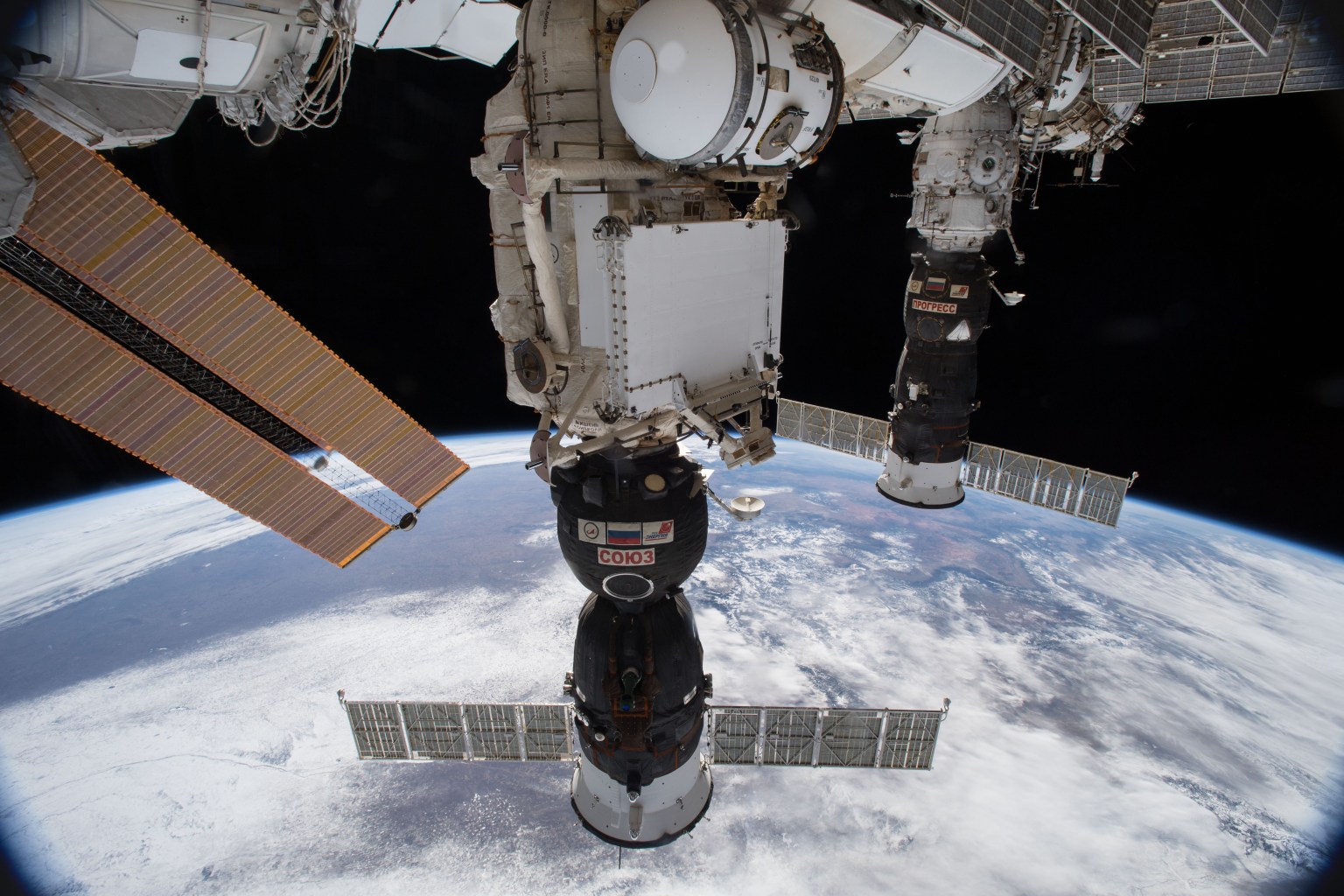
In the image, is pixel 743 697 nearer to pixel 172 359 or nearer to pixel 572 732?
pixel 572 732

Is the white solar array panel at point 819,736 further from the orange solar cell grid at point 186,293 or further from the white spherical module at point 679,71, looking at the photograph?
the orange solar cell grid at point 186,293

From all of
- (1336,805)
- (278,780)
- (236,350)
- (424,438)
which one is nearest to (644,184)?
(236,350)

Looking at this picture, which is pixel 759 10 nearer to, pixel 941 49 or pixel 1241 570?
pixel 941 49

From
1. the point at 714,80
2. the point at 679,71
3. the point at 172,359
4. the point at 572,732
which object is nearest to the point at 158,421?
the point at 172,359

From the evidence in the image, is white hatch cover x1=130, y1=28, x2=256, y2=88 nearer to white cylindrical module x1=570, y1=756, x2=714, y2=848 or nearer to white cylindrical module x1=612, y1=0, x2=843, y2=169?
white cylindrical module x1=612, y1=0, x2=843, y2=169

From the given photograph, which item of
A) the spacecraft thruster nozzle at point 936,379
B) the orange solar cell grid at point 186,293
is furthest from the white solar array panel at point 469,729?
the spacecraft thruster nozzle at point 936,379

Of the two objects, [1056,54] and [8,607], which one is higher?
[1056,54]

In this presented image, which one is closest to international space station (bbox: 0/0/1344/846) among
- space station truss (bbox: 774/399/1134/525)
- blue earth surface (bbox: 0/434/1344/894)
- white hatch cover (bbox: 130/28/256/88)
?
white hatch cover (bbox: 130/28/256/88)
